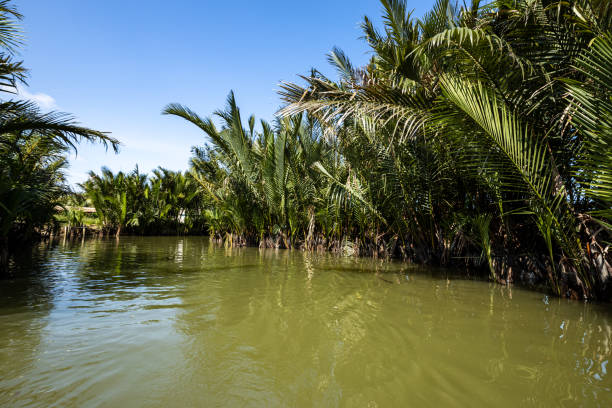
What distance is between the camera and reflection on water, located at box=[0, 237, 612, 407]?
5.03 ft

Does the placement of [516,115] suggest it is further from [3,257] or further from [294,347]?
[3,257]

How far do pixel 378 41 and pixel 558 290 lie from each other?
18.3 feet

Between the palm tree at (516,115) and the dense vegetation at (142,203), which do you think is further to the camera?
the dense vegetation at (142,203)

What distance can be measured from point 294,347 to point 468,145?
3.53 metres

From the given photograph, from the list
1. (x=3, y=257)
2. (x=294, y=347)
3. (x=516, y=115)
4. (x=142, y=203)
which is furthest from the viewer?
(x=142, y=203)

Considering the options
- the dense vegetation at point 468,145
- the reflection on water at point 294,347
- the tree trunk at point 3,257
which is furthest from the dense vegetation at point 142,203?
the reflection on water at point 294,347

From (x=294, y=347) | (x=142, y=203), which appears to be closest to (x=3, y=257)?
(x=294, y=347)

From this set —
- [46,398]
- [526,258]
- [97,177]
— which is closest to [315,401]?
[46,398]

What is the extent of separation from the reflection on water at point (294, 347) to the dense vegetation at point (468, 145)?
1078 millimetres

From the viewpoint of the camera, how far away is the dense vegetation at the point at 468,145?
3293 millimetres

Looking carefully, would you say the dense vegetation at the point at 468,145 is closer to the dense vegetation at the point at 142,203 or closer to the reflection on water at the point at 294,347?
the reflection on water at the point at 294,347

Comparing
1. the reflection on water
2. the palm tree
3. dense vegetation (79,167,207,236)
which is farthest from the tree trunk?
dense vegetation (79,167,207,236)

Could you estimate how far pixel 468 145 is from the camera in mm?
3982

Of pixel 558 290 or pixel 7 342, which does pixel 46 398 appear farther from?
pixel 558 290
